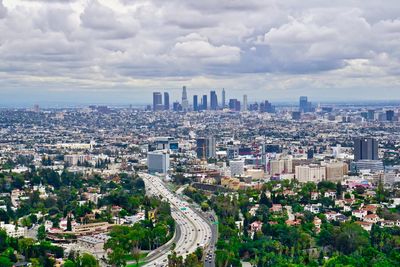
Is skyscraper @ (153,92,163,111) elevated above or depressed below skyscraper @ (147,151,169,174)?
above

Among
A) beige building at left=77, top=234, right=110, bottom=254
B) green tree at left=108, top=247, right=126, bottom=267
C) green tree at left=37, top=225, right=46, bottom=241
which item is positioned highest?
green tree at left=108, top=247, right=126, bottom=267

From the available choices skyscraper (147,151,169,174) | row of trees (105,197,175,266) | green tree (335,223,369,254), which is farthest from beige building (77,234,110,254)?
skyscraper (147,151,169,174)

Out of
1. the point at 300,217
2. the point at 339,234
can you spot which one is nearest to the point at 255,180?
the point at 300,217

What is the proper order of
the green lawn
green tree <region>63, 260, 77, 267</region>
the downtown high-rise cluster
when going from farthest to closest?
the downtown high-rise cluster < the green lawn < green tree <region>63, 260, 77, 267</region>

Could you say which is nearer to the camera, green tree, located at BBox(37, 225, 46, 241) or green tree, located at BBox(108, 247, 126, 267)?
green tree, located at BBox(108, 247, 126, 267)

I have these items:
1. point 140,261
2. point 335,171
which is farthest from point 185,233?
point 335,171

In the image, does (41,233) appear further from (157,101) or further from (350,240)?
(157,101)

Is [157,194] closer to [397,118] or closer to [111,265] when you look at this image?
[111,265]

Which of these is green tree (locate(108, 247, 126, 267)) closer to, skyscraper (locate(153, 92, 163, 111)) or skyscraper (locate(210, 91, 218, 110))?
skyscraper (locate(153, 92, 163, 111))
